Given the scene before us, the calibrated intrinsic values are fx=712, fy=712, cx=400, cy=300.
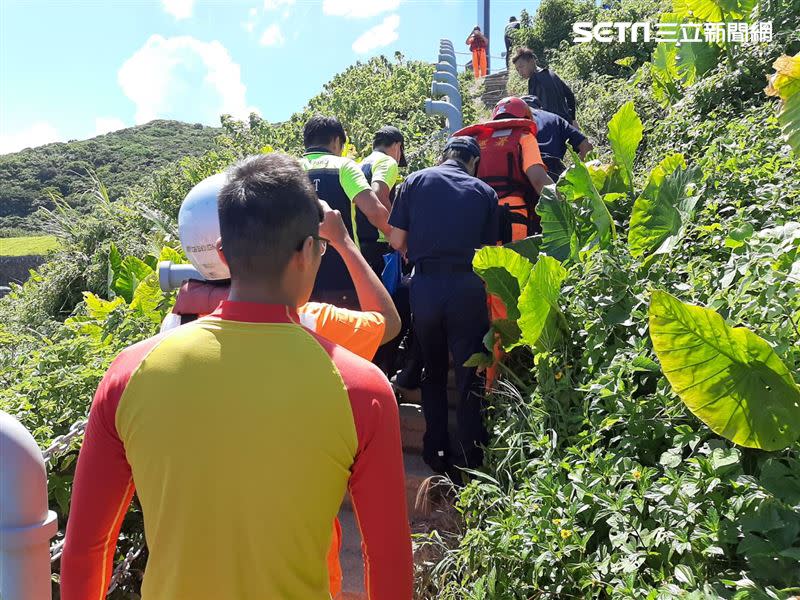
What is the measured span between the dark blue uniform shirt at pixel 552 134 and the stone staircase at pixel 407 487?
6.93ft

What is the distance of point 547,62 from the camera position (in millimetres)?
16797

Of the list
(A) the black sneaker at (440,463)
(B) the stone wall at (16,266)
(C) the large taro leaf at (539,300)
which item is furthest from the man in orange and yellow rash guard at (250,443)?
(B) the stone wall at (16,266)

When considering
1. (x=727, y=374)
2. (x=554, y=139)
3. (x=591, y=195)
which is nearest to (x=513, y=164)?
(x=591, y=195)

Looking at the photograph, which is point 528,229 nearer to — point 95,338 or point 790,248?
point 790,248

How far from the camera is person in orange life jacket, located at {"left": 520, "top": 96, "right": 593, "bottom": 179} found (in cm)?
589

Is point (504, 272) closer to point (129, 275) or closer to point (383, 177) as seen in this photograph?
point (383, 177)

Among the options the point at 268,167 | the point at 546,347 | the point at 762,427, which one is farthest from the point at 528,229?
the point at 268,167

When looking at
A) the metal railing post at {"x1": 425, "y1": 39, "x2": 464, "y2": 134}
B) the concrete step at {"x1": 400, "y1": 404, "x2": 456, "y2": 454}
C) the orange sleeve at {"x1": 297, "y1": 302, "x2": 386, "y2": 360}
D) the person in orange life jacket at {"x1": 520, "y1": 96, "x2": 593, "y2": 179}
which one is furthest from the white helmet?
the metal railing post at {"x1": 425, "y1": 39, "x2": 464, "y2": 134}

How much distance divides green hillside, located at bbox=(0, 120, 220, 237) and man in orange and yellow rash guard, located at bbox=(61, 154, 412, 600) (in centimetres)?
3076

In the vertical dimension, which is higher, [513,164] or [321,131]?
[321,131]

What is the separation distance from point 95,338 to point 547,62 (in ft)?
48.3

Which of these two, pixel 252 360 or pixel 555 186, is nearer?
pixel 252 360

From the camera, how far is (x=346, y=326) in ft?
6.94

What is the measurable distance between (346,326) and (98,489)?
827 mm
